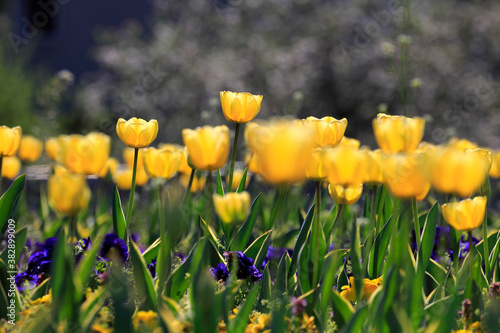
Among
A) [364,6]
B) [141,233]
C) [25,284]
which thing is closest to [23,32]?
[364,6]

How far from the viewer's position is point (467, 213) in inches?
55.7

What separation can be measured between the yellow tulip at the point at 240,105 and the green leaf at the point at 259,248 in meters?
0.37

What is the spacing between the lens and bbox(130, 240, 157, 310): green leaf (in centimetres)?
139

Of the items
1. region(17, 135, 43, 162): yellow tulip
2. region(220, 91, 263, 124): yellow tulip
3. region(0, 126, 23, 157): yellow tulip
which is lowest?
region(17, 135, 43, 162): yellow tulip

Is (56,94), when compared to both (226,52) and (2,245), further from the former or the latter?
(226,52)

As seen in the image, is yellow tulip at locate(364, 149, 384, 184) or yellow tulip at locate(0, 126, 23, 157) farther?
yellow tulip at locate(0, 126, 23, 157)

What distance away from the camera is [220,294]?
1.29m

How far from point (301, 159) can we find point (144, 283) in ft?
1.90

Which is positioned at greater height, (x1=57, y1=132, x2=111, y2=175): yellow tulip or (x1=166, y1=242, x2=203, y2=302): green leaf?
(x1=57, y1=132, x2=111, y2=175): yellow tulip

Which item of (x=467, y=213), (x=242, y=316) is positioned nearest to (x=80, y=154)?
(x=242, y=316)

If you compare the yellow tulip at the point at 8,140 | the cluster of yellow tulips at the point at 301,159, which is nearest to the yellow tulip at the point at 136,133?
the cluster of yellow tulips at the point at 301,159

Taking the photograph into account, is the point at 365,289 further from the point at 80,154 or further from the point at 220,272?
the point at 80,154

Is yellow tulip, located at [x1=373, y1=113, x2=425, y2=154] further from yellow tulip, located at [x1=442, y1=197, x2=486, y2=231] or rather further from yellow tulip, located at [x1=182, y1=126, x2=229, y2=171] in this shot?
yellow tulip, located at [x1=182, y1=126, x2=229, y2=171]

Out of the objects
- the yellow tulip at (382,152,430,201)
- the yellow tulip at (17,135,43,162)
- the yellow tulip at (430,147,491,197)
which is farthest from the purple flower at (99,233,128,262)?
the yellow tulip at (17,135,43,162)
